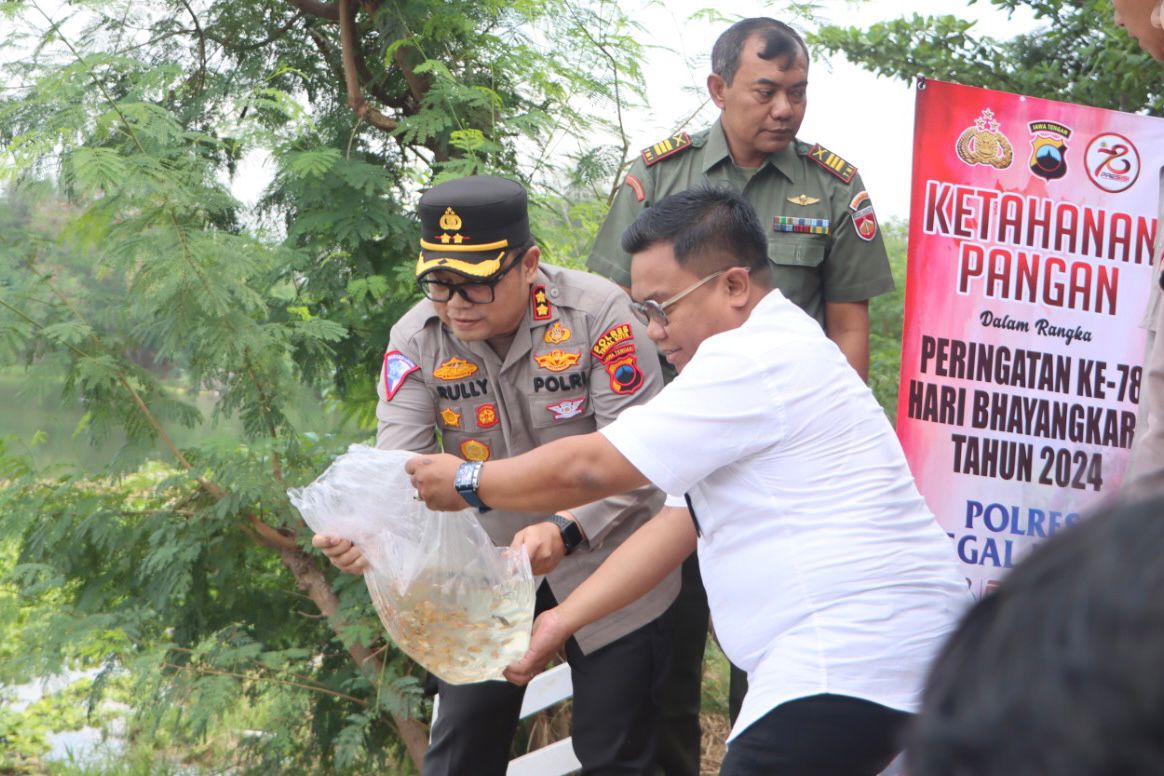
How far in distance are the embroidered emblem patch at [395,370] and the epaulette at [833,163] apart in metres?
1.27

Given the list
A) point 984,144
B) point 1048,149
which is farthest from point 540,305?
point 1048,149

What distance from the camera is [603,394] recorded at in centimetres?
277

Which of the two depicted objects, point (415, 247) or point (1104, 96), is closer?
point (415, 247)

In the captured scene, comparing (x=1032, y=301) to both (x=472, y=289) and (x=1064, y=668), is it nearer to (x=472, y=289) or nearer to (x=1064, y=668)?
(x=472, y=289)

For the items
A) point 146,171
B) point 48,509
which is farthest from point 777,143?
point 48,509

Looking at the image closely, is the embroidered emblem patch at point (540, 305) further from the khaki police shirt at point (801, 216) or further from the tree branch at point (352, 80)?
the tree branch at point (352, 80)

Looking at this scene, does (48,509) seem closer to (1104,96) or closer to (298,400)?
(298,400)

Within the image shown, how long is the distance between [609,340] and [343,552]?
76 cm

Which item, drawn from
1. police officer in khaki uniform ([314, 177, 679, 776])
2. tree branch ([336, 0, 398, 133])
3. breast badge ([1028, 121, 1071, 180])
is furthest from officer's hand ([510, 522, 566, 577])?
tree branch ([336, 0, 398, 133])

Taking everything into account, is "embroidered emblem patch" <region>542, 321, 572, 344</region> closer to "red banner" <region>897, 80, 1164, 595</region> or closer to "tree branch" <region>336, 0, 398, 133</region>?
"red banner" <region>897, 80, 1164, 595</region>

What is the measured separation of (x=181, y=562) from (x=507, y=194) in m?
Answer: 1.69

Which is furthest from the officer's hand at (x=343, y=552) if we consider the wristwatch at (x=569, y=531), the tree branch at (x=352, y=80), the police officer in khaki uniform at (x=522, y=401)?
the tree branch at (x=352, y=80)

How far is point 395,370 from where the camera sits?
A: 2.85m

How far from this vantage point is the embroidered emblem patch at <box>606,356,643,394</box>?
2.77 m
